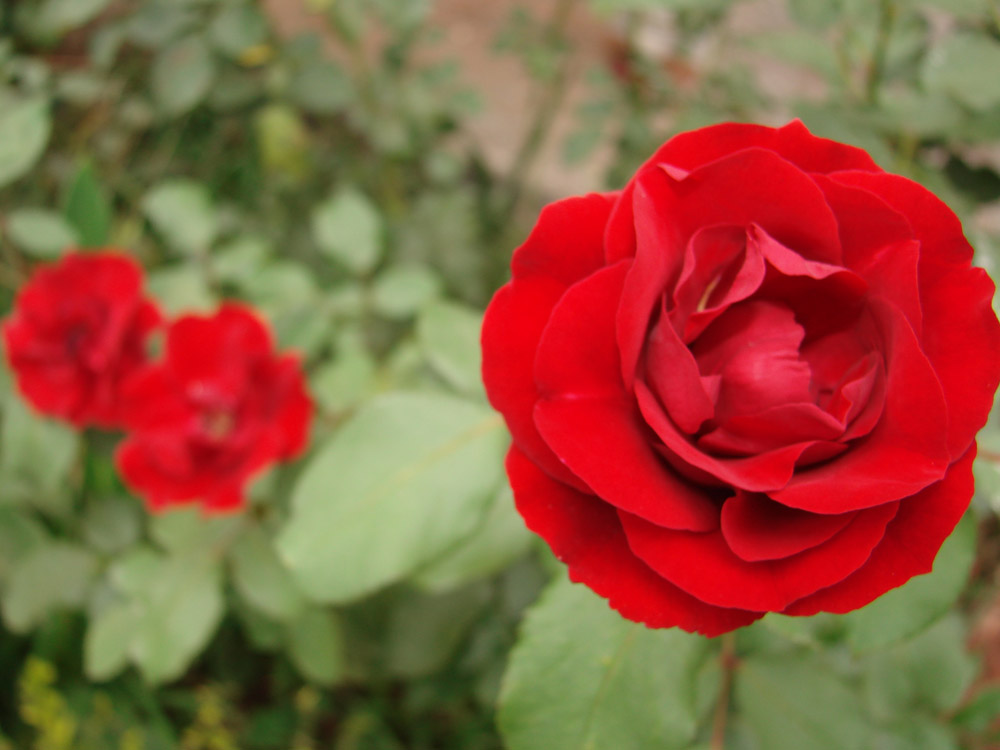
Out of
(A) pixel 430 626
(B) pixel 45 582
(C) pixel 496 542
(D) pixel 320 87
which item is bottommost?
(A) pixel 430 626

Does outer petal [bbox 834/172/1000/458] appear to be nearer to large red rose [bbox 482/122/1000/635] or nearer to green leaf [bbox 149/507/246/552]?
large red rose [bbox 482/122/1000/635]

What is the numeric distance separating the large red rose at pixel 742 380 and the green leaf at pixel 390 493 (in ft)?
0.65

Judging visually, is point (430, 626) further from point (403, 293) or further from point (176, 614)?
point (403, 293)

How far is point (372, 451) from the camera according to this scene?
0.58 m

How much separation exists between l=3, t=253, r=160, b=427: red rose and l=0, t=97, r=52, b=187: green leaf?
117 mm

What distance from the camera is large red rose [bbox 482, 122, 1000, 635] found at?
0.32m

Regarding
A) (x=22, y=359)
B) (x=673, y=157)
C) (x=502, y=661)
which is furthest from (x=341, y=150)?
(x=673, y=157)

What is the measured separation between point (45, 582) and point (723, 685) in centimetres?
81

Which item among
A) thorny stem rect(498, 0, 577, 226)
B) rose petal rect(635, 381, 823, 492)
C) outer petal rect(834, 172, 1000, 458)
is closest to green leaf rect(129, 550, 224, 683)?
rose petal rect(635, 381, 823, 492)

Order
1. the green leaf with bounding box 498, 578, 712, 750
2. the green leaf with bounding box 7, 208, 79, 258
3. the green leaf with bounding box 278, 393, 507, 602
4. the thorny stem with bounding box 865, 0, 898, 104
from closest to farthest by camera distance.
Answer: the green leaf with bounding box 498, 578, 712, 750, the green leaf with bounding box 278, 393, 507, 602, the thorny stem with bounding box 865, 0, 898, 104, the green leaf with bounding box 7, 208, 79, 258

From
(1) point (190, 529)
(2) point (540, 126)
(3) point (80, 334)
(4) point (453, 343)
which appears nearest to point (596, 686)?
(4) point (453, 343)

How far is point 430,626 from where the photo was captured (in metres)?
0.94

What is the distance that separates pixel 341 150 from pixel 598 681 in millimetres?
1517

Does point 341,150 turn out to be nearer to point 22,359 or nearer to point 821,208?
point 22,359
